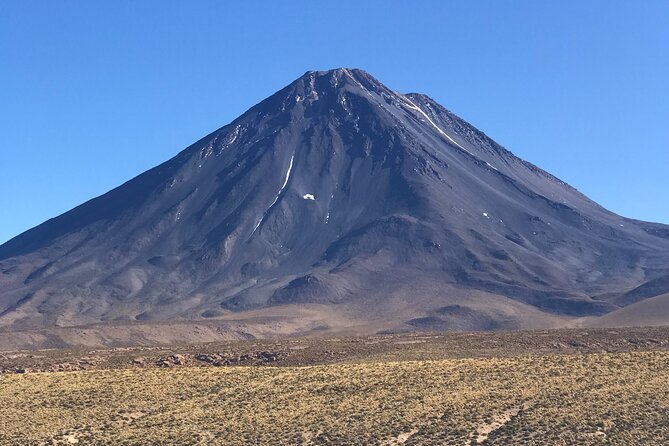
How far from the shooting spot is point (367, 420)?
41.6 meters

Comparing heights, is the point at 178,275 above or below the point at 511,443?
above

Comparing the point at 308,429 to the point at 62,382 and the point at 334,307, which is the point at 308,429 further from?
the point at 334,307

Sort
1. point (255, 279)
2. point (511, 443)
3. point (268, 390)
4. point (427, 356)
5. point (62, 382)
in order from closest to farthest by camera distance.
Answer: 1. point (511, 443)
2. point (268, 390)
3. point (62, 382)
4. point (427, 356)
5. point (255, 279)

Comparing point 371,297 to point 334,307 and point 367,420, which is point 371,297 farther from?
point 367,420

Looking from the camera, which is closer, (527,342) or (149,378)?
(149,378)

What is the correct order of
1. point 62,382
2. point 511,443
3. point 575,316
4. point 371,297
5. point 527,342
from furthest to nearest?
point 371,297 → point 575,316 → point 527,342 → point 62,382 → point 511,443

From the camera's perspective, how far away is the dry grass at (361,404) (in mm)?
39281

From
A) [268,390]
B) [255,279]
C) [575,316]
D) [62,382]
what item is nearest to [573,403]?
[268,390]

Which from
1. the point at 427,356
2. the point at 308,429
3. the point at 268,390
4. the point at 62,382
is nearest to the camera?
the point at 308,429

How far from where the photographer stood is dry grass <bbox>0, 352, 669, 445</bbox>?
3928 cm

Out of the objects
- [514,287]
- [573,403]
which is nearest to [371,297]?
[514,287]

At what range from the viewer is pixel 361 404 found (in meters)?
44.7

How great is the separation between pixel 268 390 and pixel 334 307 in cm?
10949

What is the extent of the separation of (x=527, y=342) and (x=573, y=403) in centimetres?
3640
